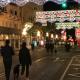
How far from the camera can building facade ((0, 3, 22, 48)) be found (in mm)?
63156

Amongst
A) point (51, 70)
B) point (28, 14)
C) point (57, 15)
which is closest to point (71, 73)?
point (51, 70)

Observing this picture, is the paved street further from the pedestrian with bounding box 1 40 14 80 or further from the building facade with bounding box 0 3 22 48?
the building facade with bounding box 0 3 22 48

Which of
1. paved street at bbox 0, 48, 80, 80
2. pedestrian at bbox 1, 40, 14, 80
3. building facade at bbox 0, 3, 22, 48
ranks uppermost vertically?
building facade at bbox 0, 3, 22, 48

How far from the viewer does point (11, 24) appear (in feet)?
230

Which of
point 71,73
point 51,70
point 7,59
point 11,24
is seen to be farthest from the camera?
point 11,24

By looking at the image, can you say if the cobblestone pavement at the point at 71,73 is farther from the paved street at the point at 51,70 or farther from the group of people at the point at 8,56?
the group of people at the point at 8,56

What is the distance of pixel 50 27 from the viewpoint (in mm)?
107625

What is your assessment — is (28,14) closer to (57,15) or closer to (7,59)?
(57,15)

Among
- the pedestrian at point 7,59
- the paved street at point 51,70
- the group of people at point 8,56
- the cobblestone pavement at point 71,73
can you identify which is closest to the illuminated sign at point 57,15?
the paved street at point 51,70

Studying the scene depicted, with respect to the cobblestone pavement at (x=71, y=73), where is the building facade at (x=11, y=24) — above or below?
above

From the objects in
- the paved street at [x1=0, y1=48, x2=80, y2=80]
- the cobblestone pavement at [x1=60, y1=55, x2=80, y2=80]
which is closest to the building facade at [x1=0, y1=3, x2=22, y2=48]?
the paved street at [x1=0, y1=48, x2=80, y2=80]

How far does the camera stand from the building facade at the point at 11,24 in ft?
207

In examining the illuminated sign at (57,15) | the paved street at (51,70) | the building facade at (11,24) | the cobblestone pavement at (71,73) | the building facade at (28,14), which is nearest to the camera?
the cobblestone pavement at (71,73)

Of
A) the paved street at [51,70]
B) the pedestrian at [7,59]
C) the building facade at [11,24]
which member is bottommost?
the paved street at [51,70]
